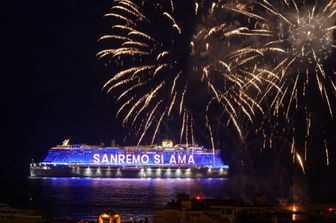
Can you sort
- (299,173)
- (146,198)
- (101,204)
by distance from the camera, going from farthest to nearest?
(299,173) < (146,198) < (101,204)

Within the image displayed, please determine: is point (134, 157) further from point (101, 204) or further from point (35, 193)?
point (101, 204)

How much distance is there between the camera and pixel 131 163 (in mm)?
132125

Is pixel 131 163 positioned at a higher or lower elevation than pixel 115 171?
higher

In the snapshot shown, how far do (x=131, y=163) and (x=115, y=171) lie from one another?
341cm

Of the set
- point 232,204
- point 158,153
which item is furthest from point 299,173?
point 232,204

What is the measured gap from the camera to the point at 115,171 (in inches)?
5226

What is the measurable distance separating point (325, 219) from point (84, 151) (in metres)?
106

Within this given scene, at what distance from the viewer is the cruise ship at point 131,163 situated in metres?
132

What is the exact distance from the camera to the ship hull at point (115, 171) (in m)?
132

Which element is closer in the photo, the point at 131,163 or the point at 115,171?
the point at 131,163

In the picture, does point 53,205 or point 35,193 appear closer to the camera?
point 53,205

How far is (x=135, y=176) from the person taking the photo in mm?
132500

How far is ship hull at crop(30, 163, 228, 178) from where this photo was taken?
132m

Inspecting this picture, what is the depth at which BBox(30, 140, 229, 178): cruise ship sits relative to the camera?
5192 inches
